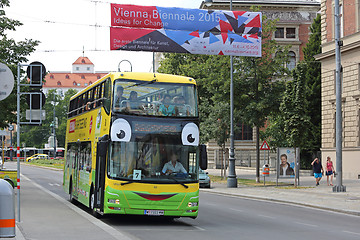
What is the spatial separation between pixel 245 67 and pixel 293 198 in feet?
43.6

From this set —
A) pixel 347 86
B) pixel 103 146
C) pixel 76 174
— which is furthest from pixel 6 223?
pixel 347 86

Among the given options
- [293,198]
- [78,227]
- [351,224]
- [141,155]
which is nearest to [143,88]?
[141,155]

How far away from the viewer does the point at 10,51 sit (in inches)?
1003

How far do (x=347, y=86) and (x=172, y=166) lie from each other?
2927 centimetres

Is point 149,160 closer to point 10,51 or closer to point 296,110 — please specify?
point 10,51

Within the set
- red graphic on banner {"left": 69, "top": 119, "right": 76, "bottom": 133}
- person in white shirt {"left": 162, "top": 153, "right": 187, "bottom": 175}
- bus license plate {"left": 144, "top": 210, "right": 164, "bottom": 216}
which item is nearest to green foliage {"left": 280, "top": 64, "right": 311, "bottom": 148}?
red graphic on banner {"left": 69, "top": 119, "right": 76, "bottom": 133}

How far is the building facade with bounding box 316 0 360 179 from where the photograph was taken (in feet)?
133

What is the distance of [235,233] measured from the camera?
14.1 meters

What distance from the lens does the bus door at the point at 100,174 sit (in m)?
15.4

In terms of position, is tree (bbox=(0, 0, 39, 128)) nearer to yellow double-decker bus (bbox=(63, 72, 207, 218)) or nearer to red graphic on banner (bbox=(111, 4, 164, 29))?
red graphic on banner (bbox=(111, 4, 164, 29))

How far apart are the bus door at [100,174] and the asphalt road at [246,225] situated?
70 centimetres

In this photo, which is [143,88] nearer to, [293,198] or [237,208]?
[237,208]

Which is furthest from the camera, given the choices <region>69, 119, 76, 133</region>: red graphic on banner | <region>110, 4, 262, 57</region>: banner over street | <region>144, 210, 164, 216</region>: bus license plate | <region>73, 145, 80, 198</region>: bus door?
<region>110, 4, 262, 57</region>: banner over street

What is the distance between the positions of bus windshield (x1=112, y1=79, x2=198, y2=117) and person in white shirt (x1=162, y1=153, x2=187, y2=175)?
3.76ft
